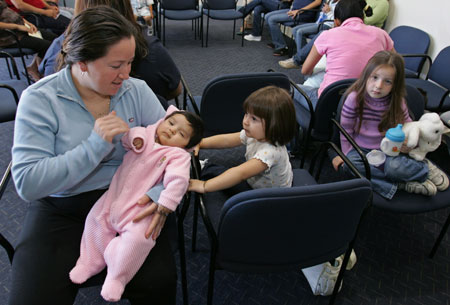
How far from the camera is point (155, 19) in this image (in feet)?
16.7

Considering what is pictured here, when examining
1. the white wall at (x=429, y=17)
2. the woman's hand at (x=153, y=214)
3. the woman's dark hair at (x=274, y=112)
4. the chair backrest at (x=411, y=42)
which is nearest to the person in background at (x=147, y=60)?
the woman's dark hair at (x=274, y=112)

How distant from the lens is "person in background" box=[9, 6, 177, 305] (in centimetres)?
103

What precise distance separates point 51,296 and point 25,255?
0.56 feet

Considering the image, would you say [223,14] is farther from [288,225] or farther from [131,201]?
[288,225]

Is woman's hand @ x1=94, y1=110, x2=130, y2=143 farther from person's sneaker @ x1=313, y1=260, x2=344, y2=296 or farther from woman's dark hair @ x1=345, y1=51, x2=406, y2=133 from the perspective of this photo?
woman's dark hair @ x1=345, y1=51, x2=406, y2=133

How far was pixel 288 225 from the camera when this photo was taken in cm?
104

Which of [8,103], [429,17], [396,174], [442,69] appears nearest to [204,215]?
[396,174]

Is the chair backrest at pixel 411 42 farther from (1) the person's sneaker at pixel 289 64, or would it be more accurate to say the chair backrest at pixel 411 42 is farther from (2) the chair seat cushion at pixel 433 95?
(1) the person's sneaker at pixel 289 64

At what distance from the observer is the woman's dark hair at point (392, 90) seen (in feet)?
5.72

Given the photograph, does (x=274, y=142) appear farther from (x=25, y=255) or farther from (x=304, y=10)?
(x=304, y=10)

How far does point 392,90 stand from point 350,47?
653mm

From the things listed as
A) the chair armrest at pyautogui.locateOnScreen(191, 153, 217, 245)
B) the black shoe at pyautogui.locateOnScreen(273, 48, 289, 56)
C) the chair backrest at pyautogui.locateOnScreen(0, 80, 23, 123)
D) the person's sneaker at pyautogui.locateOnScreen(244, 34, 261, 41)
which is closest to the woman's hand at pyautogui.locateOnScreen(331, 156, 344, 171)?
the chair armrest at pyautogui.locateOnScreen(191, 153, 217, 245)

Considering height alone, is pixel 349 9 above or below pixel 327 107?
above

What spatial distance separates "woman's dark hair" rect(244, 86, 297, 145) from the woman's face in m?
0.51
